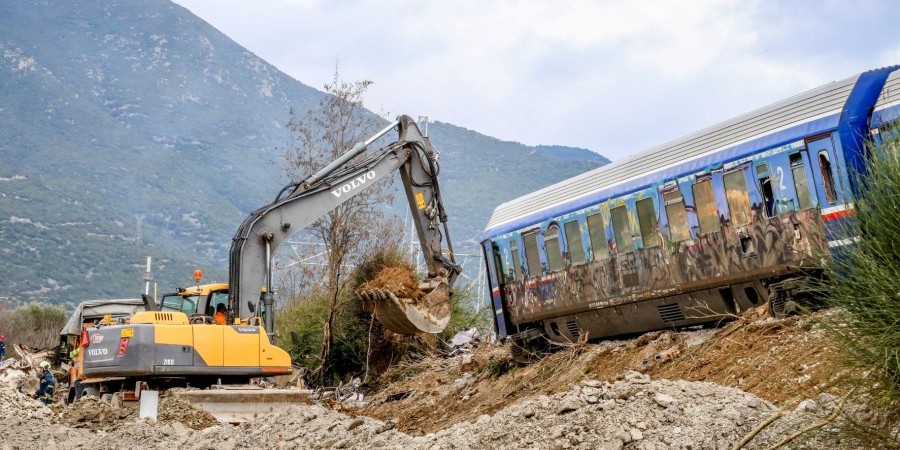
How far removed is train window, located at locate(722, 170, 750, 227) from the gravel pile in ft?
14.1

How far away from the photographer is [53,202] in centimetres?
13650

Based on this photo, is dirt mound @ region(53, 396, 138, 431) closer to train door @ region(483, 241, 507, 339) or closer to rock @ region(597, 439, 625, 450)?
train door @ region(483, 241, 507, 339)

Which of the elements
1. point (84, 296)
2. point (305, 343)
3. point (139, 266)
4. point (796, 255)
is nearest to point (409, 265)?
point (305, 343)

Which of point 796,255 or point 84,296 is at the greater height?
point 84,296

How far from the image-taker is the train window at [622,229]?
17.4m

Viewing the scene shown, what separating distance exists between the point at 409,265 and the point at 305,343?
3.65 meters

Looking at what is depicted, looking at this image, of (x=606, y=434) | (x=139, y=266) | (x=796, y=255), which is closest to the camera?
(x=606, y=434)

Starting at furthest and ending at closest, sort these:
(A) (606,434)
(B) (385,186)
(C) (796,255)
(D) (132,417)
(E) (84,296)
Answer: (E) (84,296)
(B) (385,186)
(D) (132,417)
(C) (796,255)
(A) (606,434)

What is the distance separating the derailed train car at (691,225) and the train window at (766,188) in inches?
0.7

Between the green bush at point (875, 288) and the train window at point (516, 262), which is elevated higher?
the train window at point (516, 262)

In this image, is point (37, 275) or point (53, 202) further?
point (53, 202)

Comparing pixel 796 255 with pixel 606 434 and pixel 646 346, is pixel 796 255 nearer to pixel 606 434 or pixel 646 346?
pixel 646 346

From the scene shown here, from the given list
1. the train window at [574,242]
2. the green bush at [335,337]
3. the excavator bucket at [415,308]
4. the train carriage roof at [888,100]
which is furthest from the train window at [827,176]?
the green bush at [335,337]

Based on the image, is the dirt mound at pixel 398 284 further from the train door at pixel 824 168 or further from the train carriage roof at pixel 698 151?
the train door at pixel 824 168
